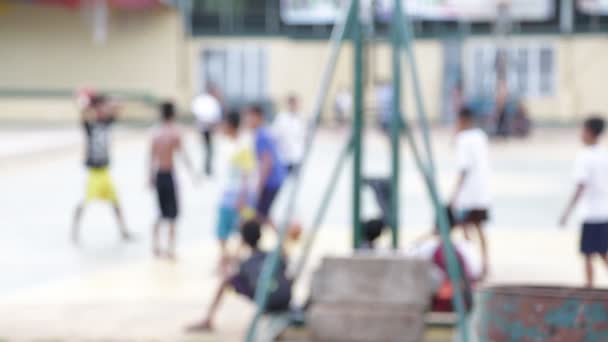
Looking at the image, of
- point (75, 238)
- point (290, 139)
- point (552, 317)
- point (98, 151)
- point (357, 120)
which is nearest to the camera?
point (552, 317)

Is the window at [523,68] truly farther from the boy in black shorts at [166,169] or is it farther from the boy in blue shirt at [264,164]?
the boy in blue shirt at [264,164]

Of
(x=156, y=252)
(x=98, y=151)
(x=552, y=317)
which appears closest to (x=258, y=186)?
(x=156, y=252)

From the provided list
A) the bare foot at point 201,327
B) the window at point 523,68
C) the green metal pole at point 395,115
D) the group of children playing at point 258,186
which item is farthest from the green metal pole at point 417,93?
the window at point 523,68

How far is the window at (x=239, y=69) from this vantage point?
48.1 m

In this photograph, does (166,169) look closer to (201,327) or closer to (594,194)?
(201,327)

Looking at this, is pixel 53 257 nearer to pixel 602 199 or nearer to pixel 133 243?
pixel 133 243

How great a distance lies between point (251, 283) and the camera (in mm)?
9477

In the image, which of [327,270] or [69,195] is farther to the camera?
[69,195]

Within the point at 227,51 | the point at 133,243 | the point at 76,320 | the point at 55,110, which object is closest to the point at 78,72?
the point at 55,110

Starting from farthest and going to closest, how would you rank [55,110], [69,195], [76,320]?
1. [55,110]
2. [69,195]
3. [76,320]

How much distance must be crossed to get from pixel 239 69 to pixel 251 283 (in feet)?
128

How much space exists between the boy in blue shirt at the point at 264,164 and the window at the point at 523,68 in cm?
3479

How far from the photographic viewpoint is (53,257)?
13.6 meters

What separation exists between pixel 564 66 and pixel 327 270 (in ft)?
129
